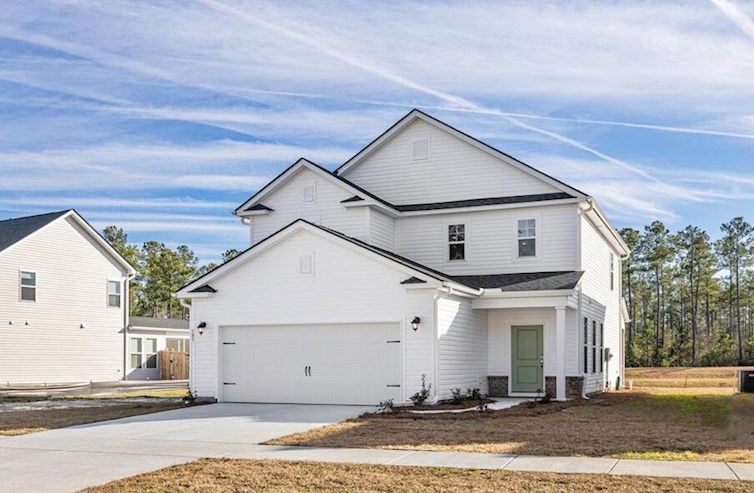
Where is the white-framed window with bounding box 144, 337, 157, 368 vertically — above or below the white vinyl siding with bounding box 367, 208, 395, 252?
below

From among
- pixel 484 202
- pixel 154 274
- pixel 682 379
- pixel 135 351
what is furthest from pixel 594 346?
pixel 154 274

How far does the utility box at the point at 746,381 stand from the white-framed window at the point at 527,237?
8.97 m

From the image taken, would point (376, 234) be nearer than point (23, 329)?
Yes

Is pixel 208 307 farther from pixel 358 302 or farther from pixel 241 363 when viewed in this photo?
pixel 358 302

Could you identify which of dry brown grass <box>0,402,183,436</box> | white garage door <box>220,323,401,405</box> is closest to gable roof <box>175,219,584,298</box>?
white garage door <box>220,323,401,405</box>

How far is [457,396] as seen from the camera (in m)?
21.5

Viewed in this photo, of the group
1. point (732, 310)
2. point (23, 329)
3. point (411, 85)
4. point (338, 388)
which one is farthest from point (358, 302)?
point (732, 310)

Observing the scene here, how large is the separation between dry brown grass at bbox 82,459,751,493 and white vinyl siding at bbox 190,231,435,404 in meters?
9.75

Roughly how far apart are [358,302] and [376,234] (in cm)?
488

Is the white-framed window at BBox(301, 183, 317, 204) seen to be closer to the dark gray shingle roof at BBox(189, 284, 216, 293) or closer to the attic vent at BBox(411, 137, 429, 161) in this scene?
the attic vent at BBox(411, 137, 429, 161)

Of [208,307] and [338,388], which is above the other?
[208,307]

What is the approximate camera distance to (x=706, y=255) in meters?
67.6

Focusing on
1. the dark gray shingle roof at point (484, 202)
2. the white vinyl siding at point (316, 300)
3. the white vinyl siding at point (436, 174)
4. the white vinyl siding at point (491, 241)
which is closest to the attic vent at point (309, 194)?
the white vinyl siding at point (436, 174)

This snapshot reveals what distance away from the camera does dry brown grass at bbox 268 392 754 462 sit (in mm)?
12445
